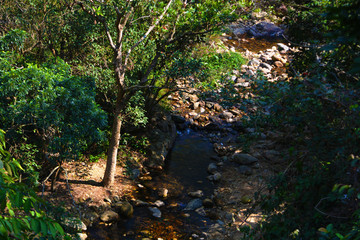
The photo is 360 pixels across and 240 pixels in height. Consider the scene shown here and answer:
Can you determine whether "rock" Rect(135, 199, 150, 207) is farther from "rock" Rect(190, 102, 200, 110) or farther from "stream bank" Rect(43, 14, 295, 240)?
"rock" Rect(190, 102, 200, 110)

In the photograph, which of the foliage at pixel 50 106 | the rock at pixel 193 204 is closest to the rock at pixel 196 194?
the rock at pixel 193 204

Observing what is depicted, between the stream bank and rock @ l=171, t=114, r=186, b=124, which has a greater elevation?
rock @ l=171, t=114, r=186, b=124

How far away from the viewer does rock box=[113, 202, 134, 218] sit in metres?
9.37

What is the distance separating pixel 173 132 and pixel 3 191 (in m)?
12.5

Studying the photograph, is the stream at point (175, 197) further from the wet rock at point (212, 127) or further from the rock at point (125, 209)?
the wet rock at point (212, 127)

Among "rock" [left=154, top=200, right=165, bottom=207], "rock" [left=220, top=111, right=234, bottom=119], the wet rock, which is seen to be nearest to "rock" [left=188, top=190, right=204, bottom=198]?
"rock" [left=154, top=200, right=165, bottom=207]

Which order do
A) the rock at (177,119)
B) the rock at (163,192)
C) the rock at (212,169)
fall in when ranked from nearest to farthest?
the rock at (163,192), the rock at (212,169), the rock at (177,119)

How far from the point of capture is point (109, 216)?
9078 millimetres

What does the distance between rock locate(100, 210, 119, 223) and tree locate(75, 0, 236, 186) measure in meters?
1.44

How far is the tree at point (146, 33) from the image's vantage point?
9.13 metres

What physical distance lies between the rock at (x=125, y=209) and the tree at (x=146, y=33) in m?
1.08

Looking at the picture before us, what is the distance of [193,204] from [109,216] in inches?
105

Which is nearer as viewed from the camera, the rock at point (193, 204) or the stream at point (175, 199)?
the stream at point (175, 199)

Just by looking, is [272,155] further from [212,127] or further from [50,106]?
[50,106]
